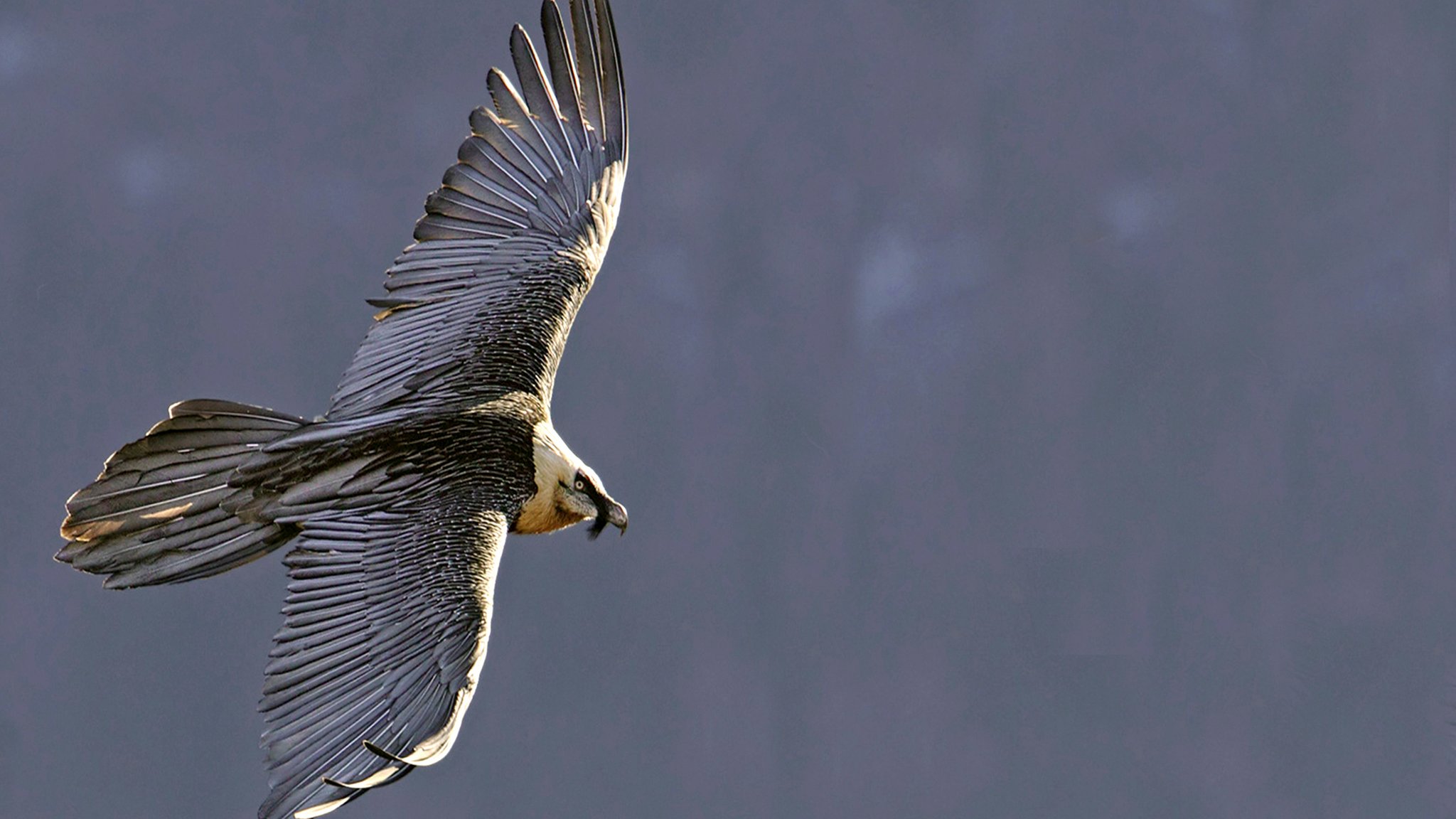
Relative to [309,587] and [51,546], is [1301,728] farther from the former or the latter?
[309,587]

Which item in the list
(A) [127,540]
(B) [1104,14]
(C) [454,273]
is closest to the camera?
(A) [127,540]

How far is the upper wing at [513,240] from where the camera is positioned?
13367mm

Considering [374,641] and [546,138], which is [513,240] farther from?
[374,641]

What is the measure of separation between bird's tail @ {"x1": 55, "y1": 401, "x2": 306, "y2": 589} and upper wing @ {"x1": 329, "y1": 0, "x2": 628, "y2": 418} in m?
0.77

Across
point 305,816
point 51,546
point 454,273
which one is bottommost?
point 305,816

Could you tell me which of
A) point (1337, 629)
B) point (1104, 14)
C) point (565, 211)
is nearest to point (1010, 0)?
point (1104, 14)

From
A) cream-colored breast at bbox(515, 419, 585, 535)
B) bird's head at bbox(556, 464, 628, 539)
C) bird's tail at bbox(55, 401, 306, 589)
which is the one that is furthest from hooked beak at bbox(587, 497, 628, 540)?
bird's tail at bbox(55, 401, 306, 589)

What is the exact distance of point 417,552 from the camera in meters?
12.0

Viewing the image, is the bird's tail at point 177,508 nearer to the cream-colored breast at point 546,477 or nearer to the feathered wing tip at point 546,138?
the cream-colored breast at point 546,477

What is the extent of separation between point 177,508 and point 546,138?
13.1 ft

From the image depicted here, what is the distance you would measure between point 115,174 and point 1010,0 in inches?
1033

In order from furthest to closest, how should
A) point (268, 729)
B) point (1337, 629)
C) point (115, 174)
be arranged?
1. point (115, 174)
2. point (1337, 629)
3. point (268, 729)

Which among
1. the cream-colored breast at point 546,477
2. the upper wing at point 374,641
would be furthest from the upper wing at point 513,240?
the upper wing at point 374,641

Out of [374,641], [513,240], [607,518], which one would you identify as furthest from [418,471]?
[513,240]
